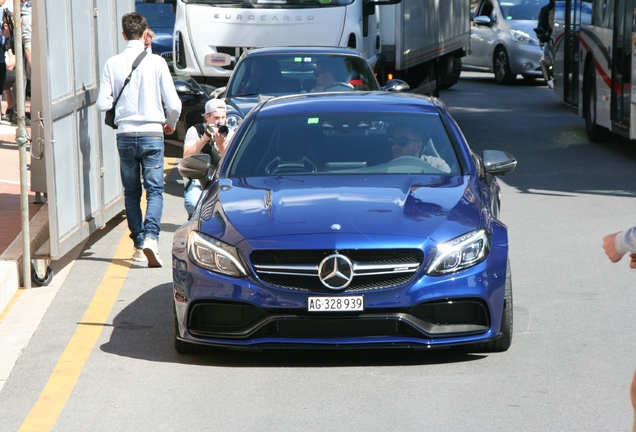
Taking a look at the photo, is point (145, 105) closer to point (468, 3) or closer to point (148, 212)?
point (148, 212)

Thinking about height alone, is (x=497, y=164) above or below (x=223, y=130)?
above

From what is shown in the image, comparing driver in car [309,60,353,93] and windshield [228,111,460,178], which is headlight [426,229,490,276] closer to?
windshield [228,111,460,178]

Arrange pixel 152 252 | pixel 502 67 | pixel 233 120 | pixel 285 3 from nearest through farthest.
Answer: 1. pixel 152 252
2. pixel 233 120
3. pixel 285 3
4. pixel 502 67

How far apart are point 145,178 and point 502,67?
1993 centimetres

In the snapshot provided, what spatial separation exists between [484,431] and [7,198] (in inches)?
303

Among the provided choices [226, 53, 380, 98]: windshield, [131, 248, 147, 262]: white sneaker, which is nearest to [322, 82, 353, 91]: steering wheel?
[226, 53, 380, 98]: windshield

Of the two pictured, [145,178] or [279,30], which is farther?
[279,30]

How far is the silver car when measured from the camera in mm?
28164

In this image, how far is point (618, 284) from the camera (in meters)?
8.93

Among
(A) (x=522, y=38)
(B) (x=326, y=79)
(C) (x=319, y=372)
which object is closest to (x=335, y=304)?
(C) (x=319, y=372)

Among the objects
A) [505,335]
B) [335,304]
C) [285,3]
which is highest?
[285,3]

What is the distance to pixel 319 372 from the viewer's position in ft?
21.8

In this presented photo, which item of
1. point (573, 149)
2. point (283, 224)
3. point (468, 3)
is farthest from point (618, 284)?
point (468, 3)

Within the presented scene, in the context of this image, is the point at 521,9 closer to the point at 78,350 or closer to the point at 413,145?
the point at 413,145
